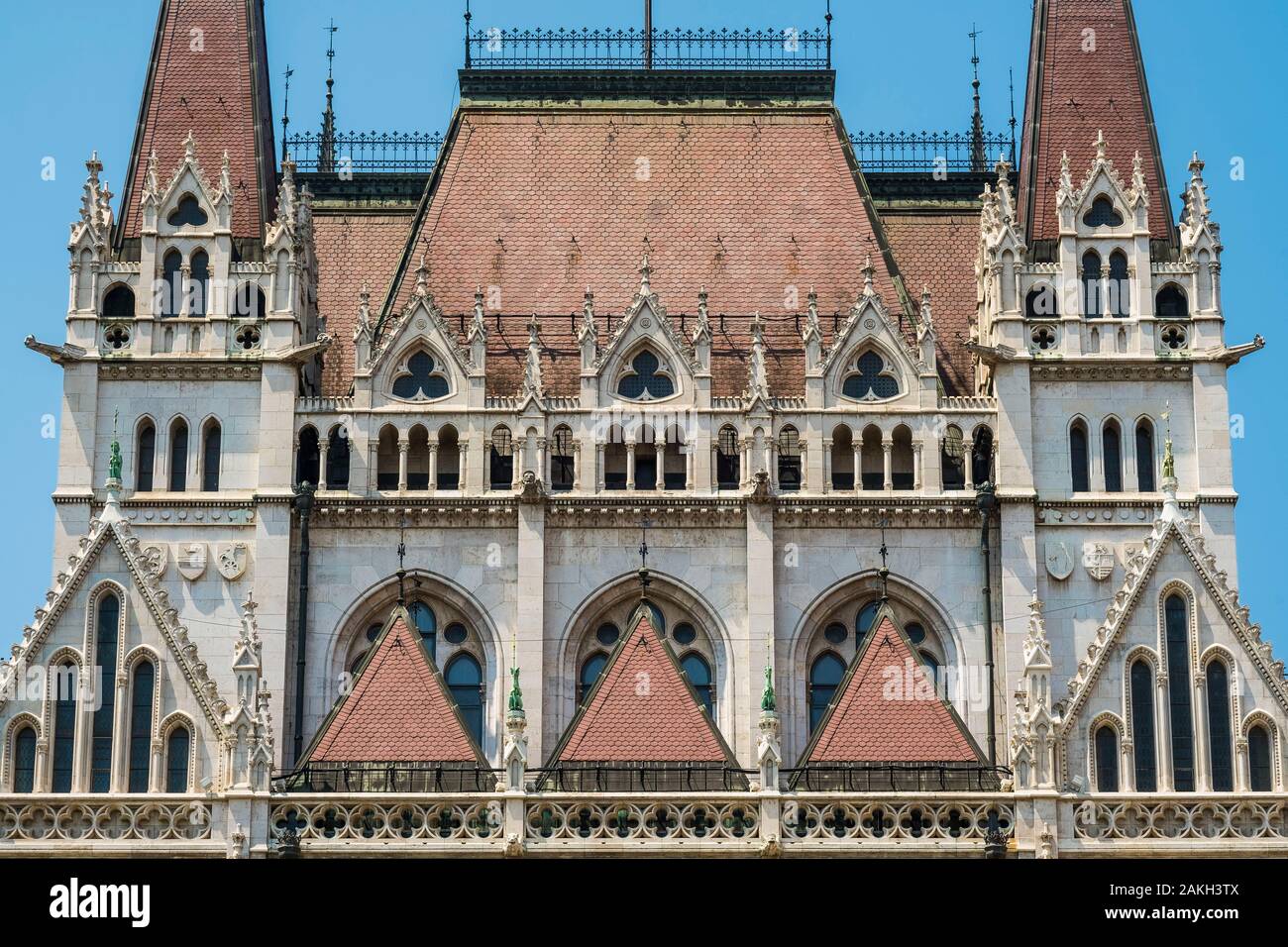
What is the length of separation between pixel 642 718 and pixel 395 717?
3.59m

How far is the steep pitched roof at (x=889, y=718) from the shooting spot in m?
42.2

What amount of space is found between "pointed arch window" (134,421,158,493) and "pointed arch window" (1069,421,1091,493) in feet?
47.1

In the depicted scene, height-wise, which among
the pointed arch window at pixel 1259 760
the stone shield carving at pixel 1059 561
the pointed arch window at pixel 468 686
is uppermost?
the stone shield carving at pixel 1059 561

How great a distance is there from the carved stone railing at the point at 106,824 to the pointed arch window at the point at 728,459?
9753 millimetres

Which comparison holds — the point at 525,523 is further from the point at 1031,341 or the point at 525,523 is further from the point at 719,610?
the point at 1031,341

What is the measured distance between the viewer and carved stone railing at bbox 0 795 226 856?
41250mm

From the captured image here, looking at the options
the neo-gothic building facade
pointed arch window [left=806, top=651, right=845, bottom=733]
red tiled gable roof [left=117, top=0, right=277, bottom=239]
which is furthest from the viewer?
red tiled gable roof [left=117, top=0, right=277, bottom=239]

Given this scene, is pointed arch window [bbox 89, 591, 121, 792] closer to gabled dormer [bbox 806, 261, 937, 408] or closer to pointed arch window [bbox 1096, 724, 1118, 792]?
gabled dormer [bbox 806, 261, 937, 408]

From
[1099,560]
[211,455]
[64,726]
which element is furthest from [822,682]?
[64,726]

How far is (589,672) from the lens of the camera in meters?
45.2

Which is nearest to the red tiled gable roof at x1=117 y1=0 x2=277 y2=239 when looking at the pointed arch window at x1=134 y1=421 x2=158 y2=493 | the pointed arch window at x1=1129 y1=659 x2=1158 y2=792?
the pointed arch window at x1=134 y1=421 x2=158 y2=493

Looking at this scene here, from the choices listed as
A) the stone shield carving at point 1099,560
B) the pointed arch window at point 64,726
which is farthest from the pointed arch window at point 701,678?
the pointed arch window at point 64,726

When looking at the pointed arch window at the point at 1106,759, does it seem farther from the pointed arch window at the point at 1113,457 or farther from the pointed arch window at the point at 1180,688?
the pointed arch window at the point at 1113,457

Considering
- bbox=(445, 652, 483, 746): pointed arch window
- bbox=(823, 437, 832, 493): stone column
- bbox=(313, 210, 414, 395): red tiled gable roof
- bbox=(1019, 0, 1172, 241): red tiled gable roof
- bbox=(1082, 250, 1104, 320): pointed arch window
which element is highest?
bbox=(1019, 0, 1172, 241): red tiled gable roof
